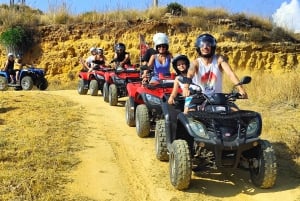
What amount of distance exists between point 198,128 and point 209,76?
3.66 feet

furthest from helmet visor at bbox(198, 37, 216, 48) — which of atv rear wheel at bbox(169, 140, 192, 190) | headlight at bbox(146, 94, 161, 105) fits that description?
headlight at bbox(146, 94, 161, 105)

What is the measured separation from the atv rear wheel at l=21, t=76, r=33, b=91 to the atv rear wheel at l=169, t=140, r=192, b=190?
1221cm

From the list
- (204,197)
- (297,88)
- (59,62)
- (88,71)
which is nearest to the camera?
(204,197)

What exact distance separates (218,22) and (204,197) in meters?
19.9

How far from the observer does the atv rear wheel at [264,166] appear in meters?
5.78

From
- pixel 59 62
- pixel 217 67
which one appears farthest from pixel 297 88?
pixel 59 62

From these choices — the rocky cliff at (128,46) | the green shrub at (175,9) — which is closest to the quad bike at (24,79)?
the rocky cliff at (128,46)

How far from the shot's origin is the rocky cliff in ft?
78.2

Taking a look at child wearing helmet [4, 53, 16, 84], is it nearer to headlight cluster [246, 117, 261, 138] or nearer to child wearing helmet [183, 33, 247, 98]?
child wearing helmet [183, 33, 247, 98]

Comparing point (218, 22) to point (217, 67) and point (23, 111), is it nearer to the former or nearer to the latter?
point (23, 111)

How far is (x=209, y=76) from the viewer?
21.7 feet

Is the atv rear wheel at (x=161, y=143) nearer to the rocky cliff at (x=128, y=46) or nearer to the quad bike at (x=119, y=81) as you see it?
the quad bike at (x=119, y=81)

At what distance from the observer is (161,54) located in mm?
9555

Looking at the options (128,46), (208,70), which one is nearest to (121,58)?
(208,70)
